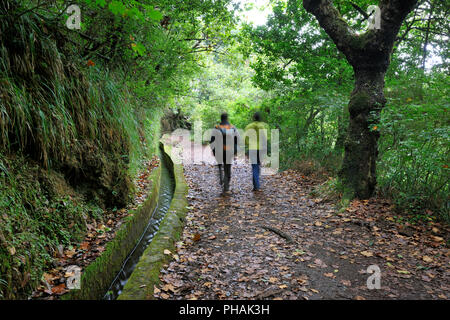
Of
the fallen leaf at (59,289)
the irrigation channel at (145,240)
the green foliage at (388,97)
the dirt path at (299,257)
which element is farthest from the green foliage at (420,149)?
the fallen leaf at (59,289)

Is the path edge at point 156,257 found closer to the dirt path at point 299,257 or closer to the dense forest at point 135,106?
the dirt path at point 299,257

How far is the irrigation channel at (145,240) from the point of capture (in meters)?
3.87

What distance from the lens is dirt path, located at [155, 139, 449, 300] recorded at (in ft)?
10.3

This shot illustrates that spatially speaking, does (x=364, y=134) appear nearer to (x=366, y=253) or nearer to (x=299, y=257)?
(x=366, y=253)

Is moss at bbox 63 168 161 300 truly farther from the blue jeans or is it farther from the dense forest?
the blue jeans

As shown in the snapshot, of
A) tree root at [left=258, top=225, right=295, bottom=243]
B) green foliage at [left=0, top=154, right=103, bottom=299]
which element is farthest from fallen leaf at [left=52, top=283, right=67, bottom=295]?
tree root at [left=258, top=225, right=295, bottom=243]

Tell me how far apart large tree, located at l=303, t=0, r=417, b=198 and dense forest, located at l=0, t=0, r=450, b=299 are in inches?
1.0

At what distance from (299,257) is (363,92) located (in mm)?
3704

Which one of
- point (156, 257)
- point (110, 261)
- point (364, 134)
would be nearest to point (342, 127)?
point (364, 134)

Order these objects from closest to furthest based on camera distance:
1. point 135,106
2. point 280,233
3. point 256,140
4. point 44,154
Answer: point 44,154, point 280,233, point 256,140, point 135,106

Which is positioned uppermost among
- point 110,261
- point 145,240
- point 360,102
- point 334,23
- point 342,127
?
point 334,23

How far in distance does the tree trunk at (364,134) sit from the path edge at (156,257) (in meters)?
3.79

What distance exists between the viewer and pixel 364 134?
5.41 metres
